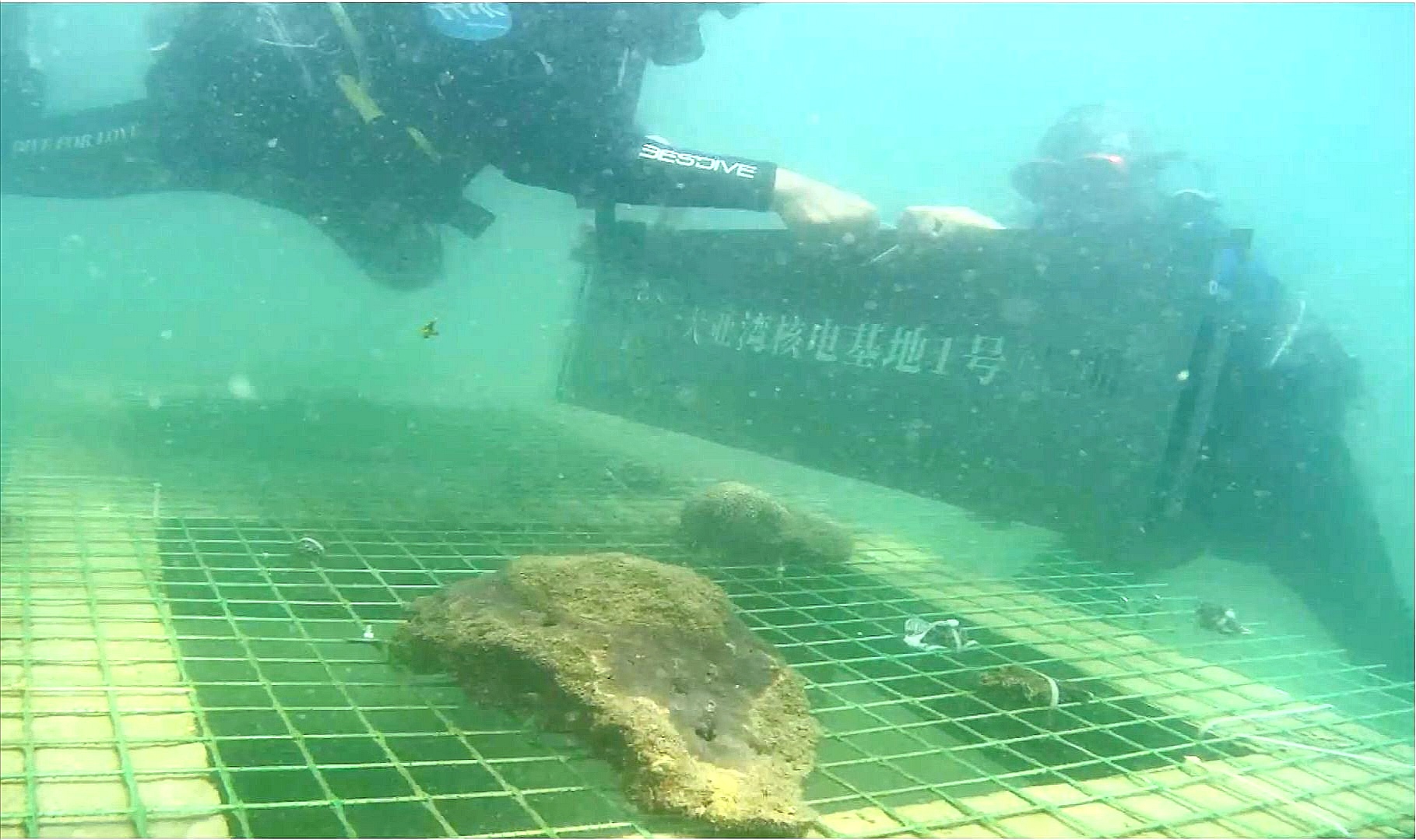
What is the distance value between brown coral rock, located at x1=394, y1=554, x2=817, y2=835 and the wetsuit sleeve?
304cm

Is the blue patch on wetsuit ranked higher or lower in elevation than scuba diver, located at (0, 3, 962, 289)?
higher

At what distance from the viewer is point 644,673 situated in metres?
2.50

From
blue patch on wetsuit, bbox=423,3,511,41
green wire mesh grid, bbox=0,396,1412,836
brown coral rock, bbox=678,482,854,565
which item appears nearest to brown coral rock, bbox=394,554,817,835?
green wire mesh grid, bbox=0,396,1412,836

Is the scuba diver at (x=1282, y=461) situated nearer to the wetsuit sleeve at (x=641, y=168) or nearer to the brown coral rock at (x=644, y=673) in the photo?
the wetsuit sleeve at (x=641, y=168)

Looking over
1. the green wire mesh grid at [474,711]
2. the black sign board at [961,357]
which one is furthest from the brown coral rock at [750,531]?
the black sign board at [961,357]

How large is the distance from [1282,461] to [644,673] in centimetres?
494

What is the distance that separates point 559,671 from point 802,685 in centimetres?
89

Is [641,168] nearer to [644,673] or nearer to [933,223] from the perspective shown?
[933,223]

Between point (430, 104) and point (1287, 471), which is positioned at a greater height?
point (430, 104)

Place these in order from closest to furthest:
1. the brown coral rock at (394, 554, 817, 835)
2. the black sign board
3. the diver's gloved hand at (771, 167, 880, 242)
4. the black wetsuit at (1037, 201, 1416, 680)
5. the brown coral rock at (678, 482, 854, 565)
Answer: the brown coral rock at (394, 554, 817, 835), the brown coral rock at (678, 482, 854, 565), the black sign board, the black wetsuit at (1037, 201, 1416, 680), the diver's gloved hand at (771, 167, 880, 242)

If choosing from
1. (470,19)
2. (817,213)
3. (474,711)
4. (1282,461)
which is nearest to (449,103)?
(470,19)

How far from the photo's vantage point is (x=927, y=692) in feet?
11.3

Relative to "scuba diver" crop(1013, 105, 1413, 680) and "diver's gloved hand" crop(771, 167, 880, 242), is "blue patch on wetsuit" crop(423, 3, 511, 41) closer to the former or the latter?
"diver's gloved hand" crop(771, 167, 880, 242)

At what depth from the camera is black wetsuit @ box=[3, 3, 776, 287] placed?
5383 mm
